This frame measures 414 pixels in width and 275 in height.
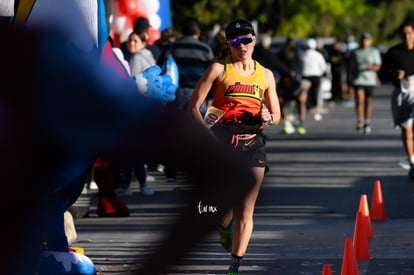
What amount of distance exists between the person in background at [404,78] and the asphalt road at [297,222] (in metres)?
0.62

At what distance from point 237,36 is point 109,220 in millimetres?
3869

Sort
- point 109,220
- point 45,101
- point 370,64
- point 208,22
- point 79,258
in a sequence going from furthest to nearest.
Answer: point 208,22
point 370,64
point 109,220
point 79,258
point 45,101

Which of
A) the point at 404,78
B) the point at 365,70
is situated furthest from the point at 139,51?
the point at 365,70

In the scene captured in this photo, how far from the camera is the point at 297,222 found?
10.8 meters

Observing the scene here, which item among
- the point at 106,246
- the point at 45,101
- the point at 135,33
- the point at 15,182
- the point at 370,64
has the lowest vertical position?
the point at 370,64

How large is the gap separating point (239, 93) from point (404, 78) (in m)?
7.07

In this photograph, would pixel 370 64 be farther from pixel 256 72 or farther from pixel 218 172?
pixel 218 172

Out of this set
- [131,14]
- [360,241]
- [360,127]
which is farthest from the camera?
[360,127]

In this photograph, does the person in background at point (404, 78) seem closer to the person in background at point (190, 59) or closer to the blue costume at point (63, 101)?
the person in background at point (190, 59)

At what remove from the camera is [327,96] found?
35.8 m

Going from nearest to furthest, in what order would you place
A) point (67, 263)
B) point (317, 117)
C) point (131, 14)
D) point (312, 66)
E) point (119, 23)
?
point (67, 263) → point (119, 23) → point (131, 14) → point (312, 66) → point (317, 117)

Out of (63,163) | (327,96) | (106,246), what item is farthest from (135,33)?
(327,96)

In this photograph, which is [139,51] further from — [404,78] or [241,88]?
[241,88]

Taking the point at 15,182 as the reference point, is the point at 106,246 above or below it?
below
